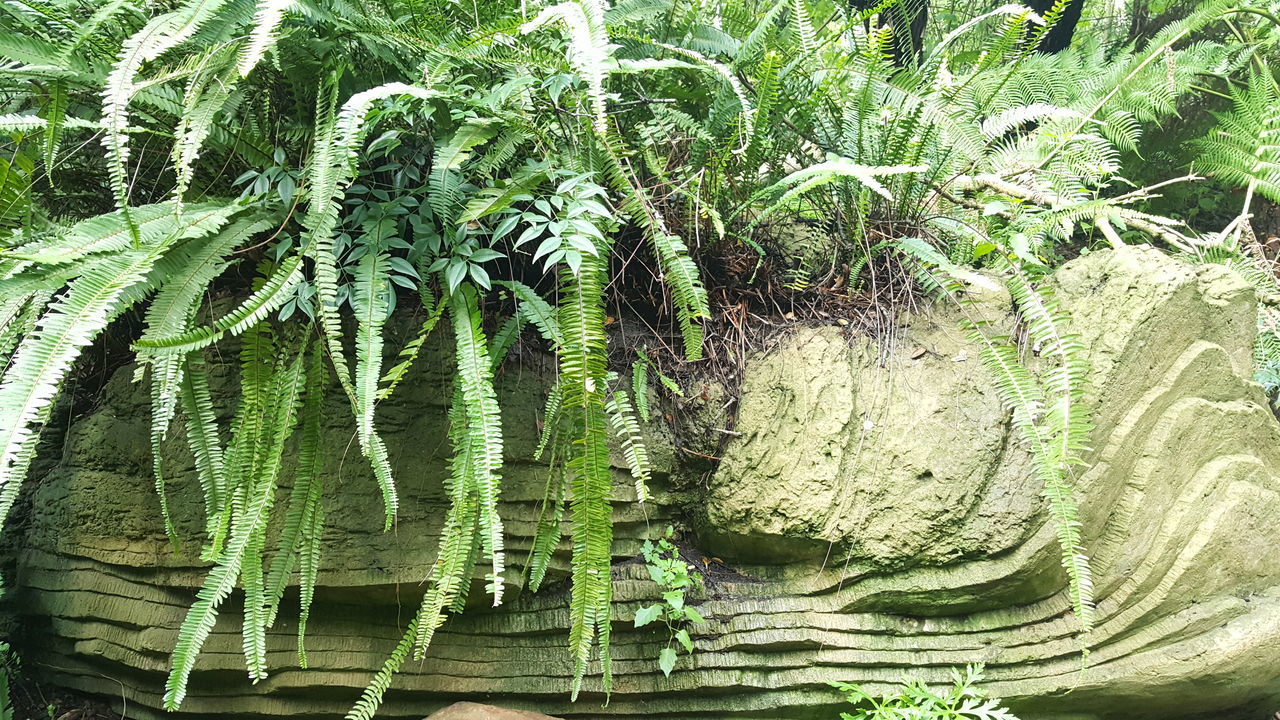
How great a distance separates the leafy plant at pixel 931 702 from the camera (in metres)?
1.75

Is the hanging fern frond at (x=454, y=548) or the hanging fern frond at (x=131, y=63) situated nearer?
the hanging fern frond at (x=131, y=63)

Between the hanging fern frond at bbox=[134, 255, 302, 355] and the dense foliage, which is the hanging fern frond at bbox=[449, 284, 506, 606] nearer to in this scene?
the dense foliage

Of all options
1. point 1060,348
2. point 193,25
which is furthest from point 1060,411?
point 193,25

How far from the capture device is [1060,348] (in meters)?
1.65

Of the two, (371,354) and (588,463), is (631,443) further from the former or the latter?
(371,354)

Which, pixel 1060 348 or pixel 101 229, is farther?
pixel 1060 348

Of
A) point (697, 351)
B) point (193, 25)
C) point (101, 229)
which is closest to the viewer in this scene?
point (193, 25)

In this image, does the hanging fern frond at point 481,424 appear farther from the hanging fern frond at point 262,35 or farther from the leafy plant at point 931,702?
the leafy plant at point 931,702

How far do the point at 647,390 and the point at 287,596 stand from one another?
111 centimetres

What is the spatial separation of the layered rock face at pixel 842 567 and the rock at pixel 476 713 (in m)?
0.09

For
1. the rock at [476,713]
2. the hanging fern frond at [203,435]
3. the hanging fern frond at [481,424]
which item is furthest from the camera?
the rock at [476,713]

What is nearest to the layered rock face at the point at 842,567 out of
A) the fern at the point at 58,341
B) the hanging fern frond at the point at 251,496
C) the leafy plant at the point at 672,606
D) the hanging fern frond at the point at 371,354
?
the leafy plant at the point at 672,606

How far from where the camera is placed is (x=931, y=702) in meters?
1.76

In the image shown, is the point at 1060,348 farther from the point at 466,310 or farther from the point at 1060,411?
the point at 466,310
